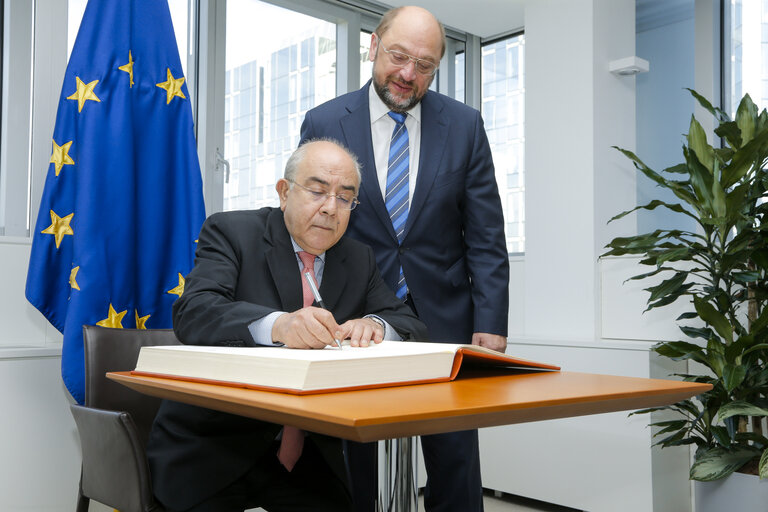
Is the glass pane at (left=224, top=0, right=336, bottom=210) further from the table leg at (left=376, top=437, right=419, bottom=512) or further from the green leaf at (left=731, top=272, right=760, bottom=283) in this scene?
the table leg at (left=376, top=437, right=419, bottom=512)

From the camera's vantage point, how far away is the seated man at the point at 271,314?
129cm

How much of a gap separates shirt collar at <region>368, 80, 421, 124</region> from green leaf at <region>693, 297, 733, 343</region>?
1215mm

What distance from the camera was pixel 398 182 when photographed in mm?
1886

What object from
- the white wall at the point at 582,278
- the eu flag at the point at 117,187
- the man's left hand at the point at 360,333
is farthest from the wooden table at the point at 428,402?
the white wall at the point at 582,278

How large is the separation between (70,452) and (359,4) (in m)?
2.72

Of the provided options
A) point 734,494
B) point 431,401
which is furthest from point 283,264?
point 734,494

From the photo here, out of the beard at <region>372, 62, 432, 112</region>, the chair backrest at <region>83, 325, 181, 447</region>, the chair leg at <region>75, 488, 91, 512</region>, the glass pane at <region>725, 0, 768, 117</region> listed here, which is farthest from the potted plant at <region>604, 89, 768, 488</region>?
the chair leg at <region>75, 488, 91, 512</region>

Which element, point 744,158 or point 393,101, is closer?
point 393,101

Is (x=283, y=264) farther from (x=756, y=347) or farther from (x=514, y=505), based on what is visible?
(x=514, y=505)

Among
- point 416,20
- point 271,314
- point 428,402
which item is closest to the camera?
point 428,402

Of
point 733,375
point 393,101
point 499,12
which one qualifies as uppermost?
point 499,12

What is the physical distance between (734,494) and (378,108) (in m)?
1.76

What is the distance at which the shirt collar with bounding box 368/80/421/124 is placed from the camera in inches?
76.9

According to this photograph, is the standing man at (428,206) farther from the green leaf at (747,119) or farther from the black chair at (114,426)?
the green leaf at (747,119)
